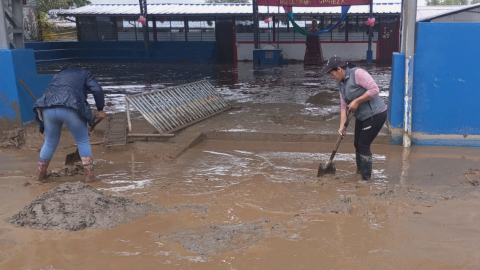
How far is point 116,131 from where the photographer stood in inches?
281

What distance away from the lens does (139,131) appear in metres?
7.38

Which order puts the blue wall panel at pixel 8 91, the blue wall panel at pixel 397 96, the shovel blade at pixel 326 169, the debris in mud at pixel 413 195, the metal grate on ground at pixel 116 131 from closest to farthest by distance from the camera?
1. the debris in mud at pixel 413 195
2. the shovel blade at pixel 326 169
3. the blue wall panel at pixel 397 96
4. the metal grate on ground at pixel 116 131
5. the blue wall panel at pixel 8 91

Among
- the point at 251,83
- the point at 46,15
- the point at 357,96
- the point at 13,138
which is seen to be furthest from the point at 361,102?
the point at 46,15

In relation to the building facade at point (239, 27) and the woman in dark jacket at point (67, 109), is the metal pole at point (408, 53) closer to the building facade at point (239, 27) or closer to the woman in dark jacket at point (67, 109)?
the woman in dark jacket at point (67, 109)

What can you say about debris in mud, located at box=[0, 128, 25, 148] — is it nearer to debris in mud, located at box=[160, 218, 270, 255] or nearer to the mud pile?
the mud pile

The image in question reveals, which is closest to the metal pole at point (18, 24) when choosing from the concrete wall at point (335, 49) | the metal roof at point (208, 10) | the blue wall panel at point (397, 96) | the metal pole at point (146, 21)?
the blue wall panel at point (397, 96)

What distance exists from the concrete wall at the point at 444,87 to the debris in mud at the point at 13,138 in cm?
562

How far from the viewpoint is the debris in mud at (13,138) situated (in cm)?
690

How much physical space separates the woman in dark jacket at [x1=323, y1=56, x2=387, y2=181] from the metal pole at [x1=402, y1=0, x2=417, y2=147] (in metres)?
1.80

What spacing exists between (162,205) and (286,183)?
145cm

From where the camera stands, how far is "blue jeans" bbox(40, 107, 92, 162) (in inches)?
191

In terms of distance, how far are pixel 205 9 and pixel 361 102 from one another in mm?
19791

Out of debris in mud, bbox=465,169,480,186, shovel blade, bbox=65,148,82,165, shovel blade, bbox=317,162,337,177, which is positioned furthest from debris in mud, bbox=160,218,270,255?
shovel blade, bbox=65,148,82,165

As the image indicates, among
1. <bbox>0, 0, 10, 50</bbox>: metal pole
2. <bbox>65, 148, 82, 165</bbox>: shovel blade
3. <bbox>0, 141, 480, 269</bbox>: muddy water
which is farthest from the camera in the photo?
<bbox>0, 0, 10, 50</bbox>: metal pole
